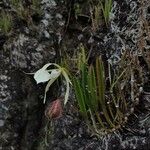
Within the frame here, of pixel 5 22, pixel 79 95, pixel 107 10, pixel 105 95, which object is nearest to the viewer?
pixel 79 95

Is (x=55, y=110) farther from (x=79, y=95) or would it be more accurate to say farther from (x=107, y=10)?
(x=107, y=10)

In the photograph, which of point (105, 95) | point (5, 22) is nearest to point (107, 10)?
point (105, 95)

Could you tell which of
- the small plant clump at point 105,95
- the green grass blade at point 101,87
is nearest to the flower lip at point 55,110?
the small plant clump at point 105,95

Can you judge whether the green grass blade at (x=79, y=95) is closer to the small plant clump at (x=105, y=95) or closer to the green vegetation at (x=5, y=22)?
the small plant clump at (x=105, y=95)

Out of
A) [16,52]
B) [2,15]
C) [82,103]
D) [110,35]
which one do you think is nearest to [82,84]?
[82,103]

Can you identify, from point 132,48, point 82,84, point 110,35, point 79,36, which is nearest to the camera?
point 82,84

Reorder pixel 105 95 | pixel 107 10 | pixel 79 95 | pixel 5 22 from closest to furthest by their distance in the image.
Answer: pixel 79 95, pixel 105 95, pixel 107 10, pixel 5 22

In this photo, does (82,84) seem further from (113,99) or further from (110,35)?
(110,35)

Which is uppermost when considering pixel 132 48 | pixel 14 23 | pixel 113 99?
pixel 14 23
